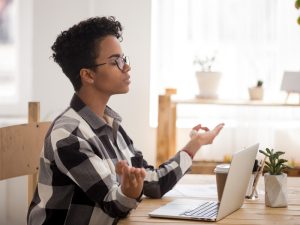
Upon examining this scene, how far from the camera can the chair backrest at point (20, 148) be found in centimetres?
221

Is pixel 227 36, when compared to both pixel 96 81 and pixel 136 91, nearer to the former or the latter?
pixel 136 91

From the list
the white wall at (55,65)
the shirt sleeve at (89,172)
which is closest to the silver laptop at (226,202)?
the shirt sleeve at (89,172)

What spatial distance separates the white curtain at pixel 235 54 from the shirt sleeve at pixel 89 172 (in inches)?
83.2

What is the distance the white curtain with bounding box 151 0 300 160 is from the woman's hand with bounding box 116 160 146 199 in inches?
87.7

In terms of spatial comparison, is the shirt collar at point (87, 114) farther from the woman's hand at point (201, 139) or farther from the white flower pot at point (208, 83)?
the white flower pot at point (208, 83)

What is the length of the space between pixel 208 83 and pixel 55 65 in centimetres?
86

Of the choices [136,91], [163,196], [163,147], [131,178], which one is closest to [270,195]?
[163,196]

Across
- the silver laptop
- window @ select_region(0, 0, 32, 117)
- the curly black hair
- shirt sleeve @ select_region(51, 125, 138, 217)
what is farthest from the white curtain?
shirt sleeve @ select_region(51, 125, 138, 217)

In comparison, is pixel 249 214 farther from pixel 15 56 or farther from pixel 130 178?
pixel 15 56

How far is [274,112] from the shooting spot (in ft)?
12.6

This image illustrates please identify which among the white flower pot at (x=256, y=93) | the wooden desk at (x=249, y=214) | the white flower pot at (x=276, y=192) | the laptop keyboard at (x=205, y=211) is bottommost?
the wooden desk at (x=249, y=214)

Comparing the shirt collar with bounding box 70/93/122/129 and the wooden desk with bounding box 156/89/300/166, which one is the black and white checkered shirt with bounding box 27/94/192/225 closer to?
the shirt collar with bounding box 70/93/122/129

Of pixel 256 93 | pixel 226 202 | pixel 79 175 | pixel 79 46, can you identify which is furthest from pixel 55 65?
pixel 226 202

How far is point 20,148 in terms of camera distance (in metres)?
2.28
